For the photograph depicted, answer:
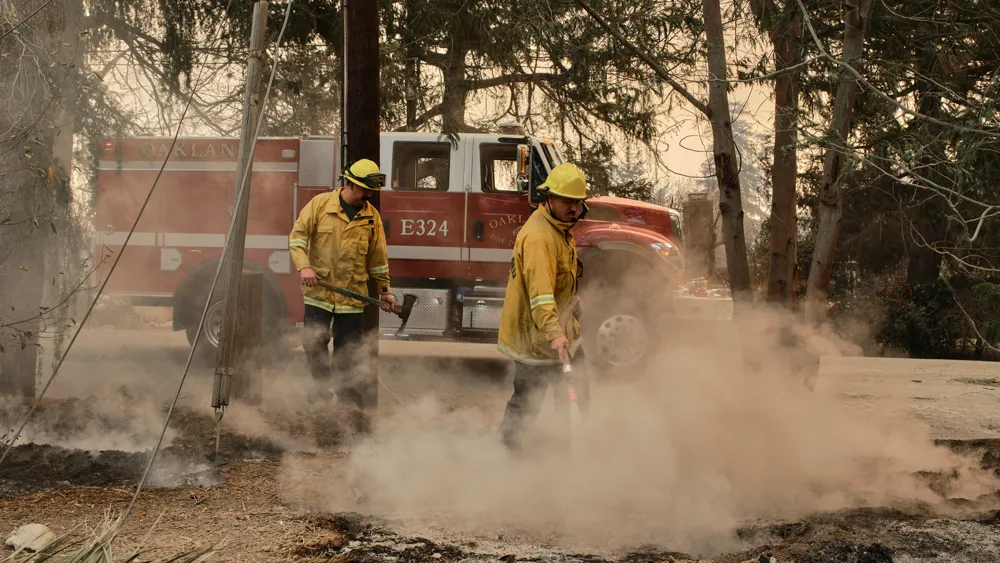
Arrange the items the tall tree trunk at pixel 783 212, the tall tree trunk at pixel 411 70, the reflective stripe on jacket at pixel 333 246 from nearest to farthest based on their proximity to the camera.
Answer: the reflective stripe on jacket at pixel 333 246, the tall tree trunk at pixel 783 212, the tall tree trunk at pixel 411 70

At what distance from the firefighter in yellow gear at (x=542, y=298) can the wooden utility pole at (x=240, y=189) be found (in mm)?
1652

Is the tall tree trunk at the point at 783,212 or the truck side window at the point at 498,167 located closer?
the tall tree trunk at the point at 783,212

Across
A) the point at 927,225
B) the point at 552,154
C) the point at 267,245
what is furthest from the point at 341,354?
the point at 927,225

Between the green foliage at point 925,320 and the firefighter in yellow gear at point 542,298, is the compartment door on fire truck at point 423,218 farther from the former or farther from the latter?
the green foliage at point 925,320

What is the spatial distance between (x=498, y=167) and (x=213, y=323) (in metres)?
3.46

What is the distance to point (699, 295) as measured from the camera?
9.73 metres

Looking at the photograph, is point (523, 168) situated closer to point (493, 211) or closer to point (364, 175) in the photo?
point (493, 211)

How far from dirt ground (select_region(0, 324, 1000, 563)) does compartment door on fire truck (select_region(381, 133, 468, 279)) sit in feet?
9.71

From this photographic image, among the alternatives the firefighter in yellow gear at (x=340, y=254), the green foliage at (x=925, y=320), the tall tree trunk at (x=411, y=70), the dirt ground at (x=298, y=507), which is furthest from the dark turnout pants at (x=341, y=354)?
the green foliage at (x=925, y=320)

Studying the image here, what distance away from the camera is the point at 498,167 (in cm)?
981

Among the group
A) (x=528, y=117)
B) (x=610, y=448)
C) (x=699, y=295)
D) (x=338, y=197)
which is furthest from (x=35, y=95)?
(x=528, y=117)

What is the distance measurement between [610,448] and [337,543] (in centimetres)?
234

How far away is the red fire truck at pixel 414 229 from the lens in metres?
9.52

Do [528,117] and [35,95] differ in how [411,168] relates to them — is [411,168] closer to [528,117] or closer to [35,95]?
[35,95]
